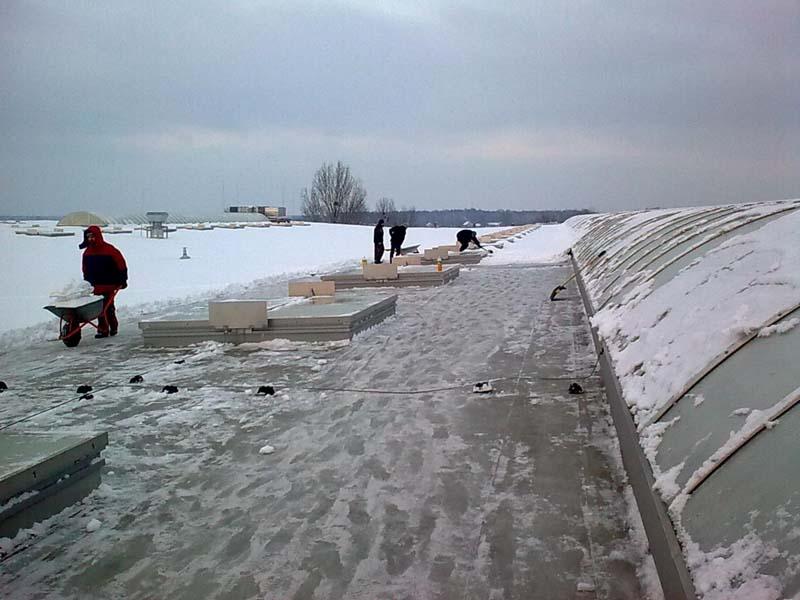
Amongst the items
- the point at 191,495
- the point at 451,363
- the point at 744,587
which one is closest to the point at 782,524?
the point at 744,587

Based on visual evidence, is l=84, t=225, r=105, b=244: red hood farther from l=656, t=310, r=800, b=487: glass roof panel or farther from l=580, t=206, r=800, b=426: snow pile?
l=656, t=310, r=800, b=487: glass roof panel

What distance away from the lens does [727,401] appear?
3309 mm

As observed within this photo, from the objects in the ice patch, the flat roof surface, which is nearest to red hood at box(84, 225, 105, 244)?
the flat roof surface

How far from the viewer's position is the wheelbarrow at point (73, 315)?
32.9 ft

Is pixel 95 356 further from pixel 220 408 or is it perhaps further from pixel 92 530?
pixel 92 530

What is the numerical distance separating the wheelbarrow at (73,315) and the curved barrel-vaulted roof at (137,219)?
154ft

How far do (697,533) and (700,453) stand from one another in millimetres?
544

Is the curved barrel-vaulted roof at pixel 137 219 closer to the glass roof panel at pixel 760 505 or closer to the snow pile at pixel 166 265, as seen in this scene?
the snow pile at pixel 166 265

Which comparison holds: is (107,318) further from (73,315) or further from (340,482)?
(340,482)

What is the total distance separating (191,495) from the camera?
4.57m

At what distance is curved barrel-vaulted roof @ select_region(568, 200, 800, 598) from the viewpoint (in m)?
2.36

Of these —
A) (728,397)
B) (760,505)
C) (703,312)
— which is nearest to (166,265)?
(703,312)

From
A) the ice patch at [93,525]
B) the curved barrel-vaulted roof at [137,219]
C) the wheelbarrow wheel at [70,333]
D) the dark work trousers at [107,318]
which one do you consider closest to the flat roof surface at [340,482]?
the ice patch at [93,525]

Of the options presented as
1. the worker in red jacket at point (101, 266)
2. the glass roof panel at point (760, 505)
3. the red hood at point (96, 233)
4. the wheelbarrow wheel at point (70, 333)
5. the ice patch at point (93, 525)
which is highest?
the red hood at point (96, 233)
